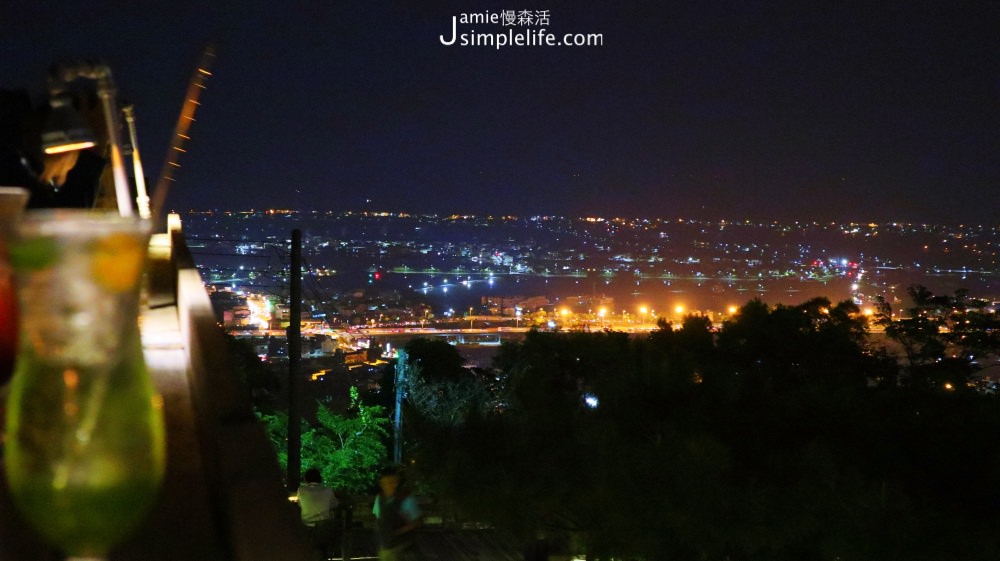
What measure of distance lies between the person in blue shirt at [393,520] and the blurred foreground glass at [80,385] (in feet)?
13.5

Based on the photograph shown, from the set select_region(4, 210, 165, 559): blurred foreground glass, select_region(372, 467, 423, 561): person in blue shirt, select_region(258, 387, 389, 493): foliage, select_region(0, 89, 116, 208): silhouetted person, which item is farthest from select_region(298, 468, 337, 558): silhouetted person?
select_region(258, 387, 389, 493): foliage

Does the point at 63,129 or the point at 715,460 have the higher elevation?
the point at 63,129

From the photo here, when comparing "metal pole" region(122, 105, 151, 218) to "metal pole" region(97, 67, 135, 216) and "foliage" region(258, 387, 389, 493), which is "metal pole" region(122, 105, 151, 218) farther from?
"foliage" region(258, 387, 389, 493)

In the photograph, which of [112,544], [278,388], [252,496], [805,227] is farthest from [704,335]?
[805,227]

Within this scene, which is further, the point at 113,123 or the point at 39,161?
the point at 39,161

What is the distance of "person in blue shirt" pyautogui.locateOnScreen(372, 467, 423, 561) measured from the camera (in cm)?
537

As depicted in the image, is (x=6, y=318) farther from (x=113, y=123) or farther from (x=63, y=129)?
(x=113, y=123)

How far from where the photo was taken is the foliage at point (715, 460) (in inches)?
253

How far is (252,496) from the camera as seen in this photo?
2.72 metres

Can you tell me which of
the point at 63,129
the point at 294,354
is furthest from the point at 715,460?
the point at 294,354

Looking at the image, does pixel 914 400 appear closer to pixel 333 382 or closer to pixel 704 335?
pixel 704 335

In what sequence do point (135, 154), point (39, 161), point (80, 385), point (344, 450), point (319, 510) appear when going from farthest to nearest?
point (344, 450), point (135, 154), point (319, 510), point (39, 161), point (80, 385)

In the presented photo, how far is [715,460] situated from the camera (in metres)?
6.39

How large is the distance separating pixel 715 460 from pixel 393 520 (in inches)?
91.4
